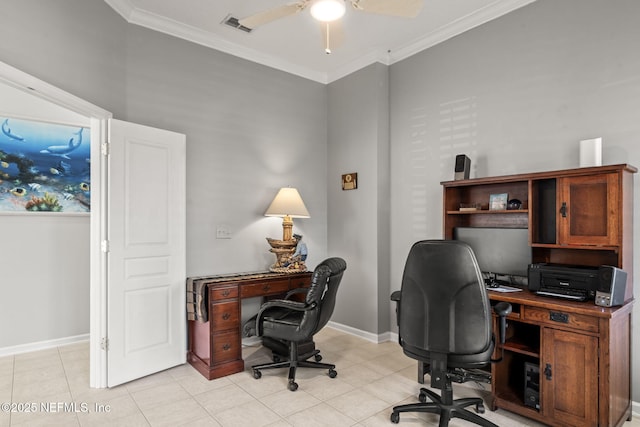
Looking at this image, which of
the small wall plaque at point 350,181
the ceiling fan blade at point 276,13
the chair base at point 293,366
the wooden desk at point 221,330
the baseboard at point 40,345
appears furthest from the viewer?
the small wall plaque at point 350,181

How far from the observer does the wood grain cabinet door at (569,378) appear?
2.13 metres

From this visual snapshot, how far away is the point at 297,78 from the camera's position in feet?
14.8

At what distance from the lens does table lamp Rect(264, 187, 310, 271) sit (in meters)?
3.81

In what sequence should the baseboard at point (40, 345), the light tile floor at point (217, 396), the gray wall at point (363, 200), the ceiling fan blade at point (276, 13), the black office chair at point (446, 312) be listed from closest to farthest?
the black office chair at point (446, 312) → the ceiling fan blade at point (276, 13) → the light tile floor at point (217, 396) → the baseboard at point (40, 345) → the gray wall at point (363, 200)

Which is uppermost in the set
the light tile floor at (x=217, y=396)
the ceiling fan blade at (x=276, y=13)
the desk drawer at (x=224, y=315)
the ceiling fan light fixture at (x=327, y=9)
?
the ceiling fan blade at (x=276, y=13)

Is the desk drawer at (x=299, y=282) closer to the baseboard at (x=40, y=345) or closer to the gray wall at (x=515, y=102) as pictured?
the gray wall at (x=515, y=102)

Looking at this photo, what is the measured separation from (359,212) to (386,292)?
962 mm

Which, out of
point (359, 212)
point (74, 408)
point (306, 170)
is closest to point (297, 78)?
point (306, 170)

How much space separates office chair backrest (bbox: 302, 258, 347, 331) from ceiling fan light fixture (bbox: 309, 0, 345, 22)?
5.63ft

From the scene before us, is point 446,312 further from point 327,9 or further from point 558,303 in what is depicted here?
point 327,9

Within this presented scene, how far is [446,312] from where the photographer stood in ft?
6.95

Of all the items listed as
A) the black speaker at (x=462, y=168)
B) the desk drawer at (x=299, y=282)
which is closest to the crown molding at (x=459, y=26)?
the black speaker at (x=462, y=168)

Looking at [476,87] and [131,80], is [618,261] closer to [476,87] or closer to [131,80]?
[476,87]

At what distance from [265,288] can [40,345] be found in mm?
2409
